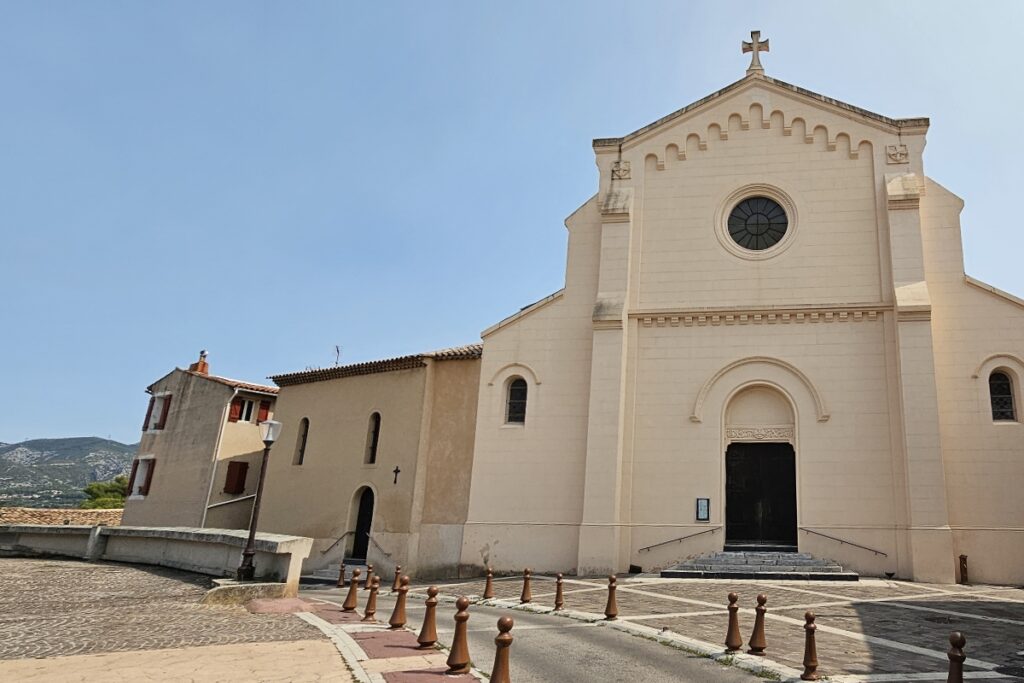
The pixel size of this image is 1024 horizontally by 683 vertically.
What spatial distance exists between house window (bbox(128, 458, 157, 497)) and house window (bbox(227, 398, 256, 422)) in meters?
5.43

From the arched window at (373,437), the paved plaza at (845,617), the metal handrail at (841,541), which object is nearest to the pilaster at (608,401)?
the paved plaza at (845,617)

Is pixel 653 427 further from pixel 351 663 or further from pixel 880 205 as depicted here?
pixel 351 663

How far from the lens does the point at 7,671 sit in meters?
6.50

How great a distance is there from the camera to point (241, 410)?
2986cm

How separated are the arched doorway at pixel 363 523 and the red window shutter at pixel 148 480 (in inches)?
531

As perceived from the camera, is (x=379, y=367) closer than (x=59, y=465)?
Yes

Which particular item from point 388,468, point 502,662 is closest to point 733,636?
point 502,662

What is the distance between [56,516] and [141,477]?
4.30 m

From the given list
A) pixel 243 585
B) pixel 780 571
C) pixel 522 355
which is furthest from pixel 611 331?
pixel 243 585

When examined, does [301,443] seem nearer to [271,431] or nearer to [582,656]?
[271,431]

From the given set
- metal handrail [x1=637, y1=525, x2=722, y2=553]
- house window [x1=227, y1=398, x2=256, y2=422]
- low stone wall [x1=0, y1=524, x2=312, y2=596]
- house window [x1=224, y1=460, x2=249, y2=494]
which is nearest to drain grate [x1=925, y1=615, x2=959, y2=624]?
metal handrail [x1=637, y1=525, x2=722, y2=553]

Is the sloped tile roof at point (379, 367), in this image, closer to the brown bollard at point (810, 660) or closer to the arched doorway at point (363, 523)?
the arched doorway at point (363, 523)

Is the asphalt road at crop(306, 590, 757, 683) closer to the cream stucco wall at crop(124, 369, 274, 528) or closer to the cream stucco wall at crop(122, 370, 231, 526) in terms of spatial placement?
the cream stucco wall at crop(124, 369, 274, 528)

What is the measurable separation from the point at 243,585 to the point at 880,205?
738 inches
